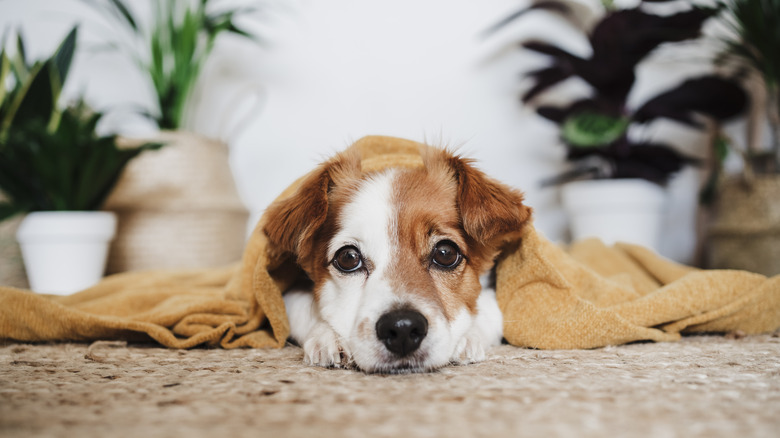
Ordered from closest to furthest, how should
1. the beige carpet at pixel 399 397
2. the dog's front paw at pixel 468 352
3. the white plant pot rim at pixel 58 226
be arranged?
1. the beige carpet at pixel 399 397
2. the dog's front paw at pixel 468 352
3. the white plant pot rim at pixel 58 226

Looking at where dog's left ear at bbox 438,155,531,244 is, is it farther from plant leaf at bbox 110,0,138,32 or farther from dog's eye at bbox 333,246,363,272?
plant leaf at bbox 110,0,138,32

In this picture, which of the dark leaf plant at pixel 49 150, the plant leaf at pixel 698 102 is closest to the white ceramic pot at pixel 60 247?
the dark leaf plant at pixel 49 150

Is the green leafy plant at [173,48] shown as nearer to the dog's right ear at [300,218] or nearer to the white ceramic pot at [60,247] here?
the white ceramic pot at [60,247]

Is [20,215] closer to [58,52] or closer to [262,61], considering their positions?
[58,52]

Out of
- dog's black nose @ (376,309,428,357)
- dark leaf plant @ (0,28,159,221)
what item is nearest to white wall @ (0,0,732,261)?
dark leaf plant @ (0,28,159,221)

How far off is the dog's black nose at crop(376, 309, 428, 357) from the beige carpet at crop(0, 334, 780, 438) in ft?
0.19

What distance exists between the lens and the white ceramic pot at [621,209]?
8.58 feet

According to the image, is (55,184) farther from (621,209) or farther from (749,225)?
(749,225)

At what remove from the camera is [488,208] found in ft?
3.86

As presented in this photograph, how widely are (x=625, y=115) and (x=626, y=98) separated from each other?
11 centimetres

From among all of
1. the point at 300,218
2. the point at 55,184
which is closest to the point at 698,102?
the point at 300,218

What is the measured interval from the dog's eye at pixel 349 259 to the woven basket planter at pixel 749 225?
245cm

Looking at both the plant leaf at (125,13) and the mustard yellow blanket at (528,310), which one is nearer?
the mustard yellow blanket at (528,310)

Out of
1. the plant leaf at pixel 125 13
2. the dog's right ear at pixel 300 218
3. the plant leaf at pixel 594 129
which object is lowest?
the dog's right ear at pixel 300 218
